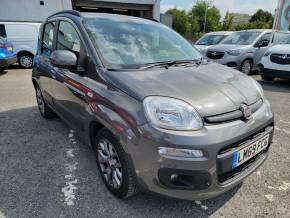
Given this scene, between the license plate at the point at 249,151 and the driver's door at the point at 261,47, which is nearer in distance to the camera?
the license plate at the point at 249,151

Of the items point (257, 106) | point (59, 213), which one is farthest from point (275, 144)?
point (59, 213)

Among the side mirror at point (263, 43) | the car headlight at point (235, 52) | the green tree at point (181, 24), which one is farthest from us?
the green tree at point (181, 24)

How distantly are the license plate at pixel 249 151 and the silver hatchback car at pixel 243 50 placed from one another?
22.5ft

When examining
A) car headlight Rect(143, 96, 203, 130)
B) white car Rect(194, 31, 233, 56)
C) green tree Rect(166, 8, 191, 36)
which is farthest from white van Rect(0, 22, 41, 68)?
green tree Rect(166, 8, 191, 36)

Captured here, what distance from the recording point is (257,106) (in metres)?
2.40

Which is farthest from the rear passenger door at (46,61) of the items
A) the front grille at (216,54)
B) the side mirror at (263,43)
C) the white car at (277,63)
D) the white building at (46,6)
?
the white building at (46,6)

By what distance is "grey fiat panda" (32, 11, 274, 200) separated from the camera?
1923 millimetres

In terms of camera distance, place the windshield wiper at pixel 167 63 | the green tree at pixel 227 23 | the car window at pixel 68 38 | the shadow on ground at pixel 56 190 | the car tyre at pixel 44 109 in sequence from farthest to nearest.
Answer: the green tree at pixel 227 23 → the car tyre at pixel 44 109 → the car window at pixel 68 38 → the windshield wiper at pixel 167 63 → the shadow on ground at pixel 56 190

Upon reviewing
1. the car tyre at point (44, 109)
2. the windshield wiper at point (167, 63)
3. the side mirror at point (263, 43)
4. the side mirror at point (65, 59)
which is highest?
the side mirror at point (65, 59)

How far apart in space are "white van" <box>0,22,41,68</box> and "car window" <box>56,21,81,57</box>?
8.29 m

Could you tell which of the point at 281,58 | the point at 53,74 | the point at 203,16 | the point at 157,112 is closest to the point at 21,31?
the point at 53,74

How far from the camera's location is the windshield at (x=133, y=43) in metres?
2.63

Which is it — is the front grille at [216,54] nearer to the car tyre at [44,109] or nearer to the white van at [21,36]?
the car tyre at [44,109]

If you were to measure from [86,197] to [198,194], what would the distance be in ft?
3.66
